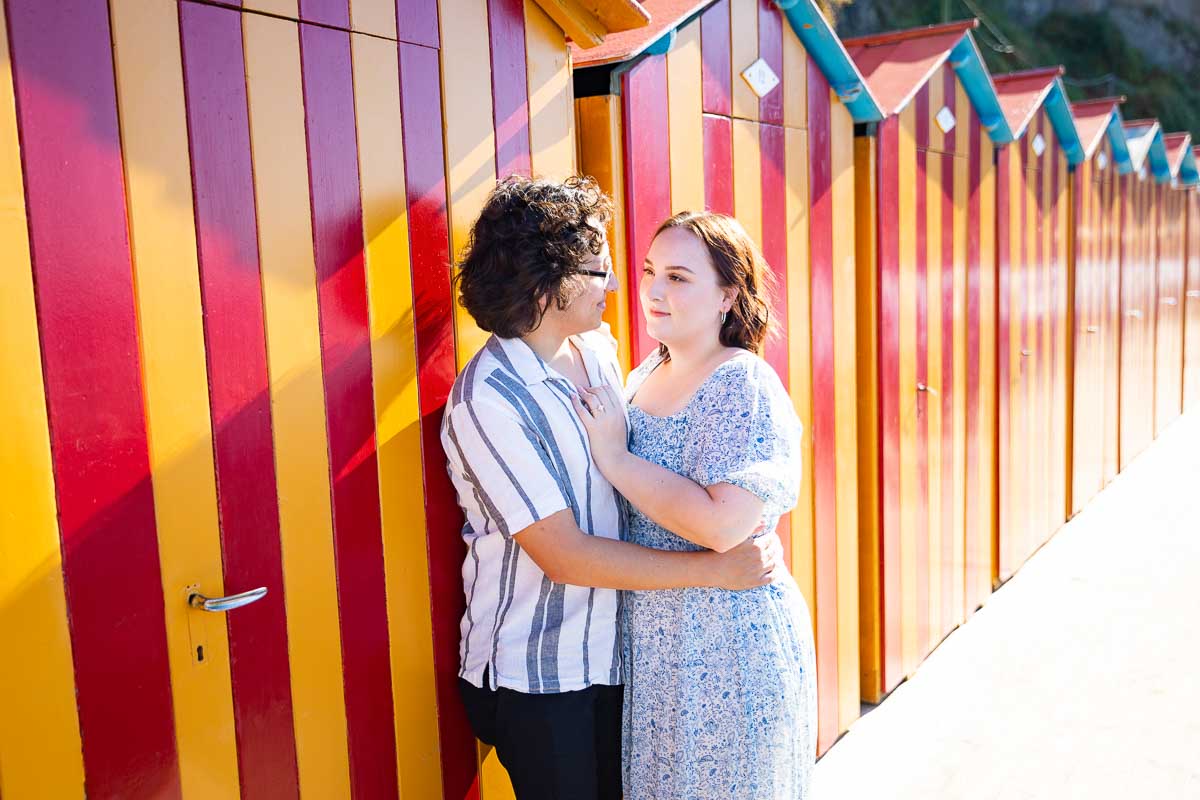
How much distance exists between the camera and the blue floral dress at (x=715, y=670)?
2025 mm

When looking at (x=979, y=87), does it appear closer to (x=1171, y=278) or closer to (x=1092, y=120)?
(x=1092, y=120)

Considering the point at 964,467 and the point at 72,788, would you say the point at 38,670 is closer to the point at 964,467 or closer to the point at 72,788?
the point at 72,788

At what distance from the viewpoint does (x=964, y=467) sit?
4.79 m

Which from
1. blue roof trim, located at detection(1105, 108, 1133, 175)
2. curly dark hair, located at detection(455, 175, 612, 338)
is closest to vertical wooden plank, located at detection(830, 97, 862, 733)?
curly dark hair, located at detection(455, 175, 612, 338)

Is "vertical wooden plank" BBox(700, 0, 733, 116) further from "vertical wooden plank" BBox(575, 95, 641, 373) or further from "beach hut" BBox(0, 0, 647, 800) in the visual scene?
"beach hut" BBox(0, 0, 647, 800)

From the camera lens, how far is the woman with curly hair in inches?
73.1

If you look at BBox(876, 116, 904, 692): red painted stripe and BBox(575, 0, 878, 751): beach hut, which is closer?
BBox(575, 0, 878, 751): beach hut

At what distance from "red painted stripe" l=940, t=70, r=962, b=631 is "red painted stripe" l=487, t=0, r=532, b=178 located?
2.75m

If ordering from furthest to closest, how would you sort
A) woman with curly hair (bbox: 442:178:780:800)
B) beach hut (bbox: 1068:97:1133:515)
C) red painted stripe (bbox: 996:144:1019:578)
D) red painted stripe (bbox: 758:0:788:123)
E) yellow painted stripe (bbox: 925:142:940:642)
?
beach hut (bbox: 1068:97:1133:515) < red painted stripe (bbox: 996:144:1019:578) < yellow painted stripe (bbox: 925:142:940:642) < red painted stripe (bbox: 758:0:788:123) < woman with curly hair (bbox: 442:178:780:800)

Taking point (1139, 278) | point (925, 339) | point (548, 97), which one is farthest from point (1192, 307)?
point (548, 97)

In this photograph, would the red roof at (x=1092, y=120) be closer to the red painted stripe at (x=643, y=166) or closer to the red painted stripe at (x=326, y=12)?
the red painted stripe at (x=643, y=166)

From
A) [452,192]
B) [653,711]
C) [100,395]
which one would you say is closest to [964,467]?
[653,711]

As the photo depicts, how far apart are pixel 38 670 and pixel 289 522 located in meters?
0.47

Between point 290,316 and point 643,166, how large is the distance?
3.80 feet
